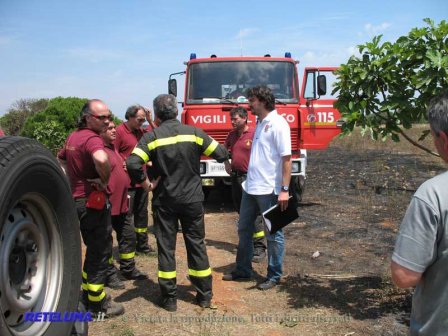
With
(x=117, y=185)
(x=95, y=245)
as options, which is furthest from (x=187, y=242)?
(x=117, y=185)

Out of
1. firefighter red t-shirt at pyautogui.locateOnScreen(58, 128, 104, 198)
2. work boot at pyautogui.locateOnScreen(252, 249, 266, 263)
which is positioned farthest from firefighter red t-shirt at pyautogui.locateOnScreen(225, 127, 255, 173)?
firefighter red t-shirt at pyautogui.locateOnScreen(58, 128, 104, 198)

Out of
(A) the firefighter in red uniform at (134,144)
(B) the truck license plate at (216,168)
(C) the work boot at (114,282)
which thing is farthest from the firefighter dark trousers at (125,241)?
(B) the truck license plate at (216,168)

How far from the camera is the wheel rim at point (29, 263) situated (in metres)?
2.02

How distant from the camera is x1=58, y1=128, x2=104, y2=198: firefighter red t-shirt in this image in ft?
11.1

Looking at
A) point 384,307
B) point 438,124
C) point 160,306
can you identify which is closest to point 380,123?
point 384,307

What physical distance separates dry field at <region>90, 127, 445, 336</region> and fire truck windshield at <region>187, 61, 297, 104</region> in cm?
211

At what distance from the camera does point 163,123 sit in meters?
4.01

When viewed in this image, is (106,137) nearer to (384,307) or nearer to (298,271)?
(298,271)

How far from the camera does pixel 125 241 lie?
15.3 ft

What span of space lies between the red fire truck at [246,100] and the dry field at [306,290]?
118cm

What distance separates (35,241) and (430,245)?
1.84 metres

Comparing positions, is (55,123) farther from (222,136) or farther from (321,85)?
(321,85)

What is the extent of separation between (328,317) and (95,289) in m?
1.95

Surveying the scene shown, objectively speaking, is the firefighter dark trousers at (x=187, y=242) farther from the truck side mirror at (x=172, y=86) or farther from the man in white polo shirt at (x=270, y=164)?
the truck side mirror at (x=172, y=86)
